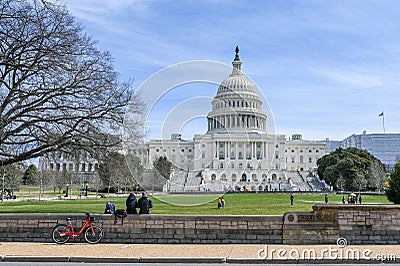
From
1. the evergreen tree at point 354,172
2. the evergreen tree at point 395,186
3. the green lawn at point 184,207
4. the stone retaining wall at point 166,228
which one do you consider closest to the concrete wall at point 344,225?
the stone retaining wall at point 166,228

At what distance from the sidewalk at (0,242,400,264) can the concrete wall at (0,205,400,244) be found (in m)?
0.57

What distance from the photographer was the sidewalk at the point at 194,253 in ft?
45.8

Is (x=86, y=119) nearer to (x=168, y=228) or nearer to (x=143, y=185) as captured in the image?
(x=143, y=185)

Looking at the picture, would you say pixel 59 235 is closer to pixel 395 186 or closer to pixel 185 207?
pixel 185 207

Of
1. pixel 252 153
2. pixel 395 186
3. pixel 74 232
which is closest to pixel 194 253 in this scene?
pixel 74 232

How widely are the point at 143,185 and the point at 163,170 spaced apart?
27.8 feet

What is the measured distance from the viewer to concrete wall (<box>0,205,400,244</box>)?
17.1 meters

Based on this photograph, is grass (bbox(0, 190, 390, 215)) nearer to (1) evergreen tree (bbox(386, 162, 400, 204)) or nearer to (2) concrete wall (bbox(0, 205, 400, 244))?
(2) concrete wall (bbox(0, 205, 400, 244))

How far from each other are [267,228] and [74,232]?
268 inches

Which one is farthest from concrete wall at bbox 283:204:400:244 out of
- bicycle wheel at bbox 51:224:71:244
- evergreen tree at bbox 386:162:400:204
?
evergreen tree at bbox 386:162:400:204

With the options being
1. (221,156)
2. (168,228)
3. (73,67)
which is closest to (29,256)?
(168,228)

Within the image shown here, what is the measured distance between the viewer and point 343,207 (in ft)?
56.9

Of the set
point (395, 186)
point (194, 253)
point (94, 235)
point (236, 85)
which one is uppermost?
point (236, 85)

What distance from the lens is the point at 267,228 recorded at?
17.2m
